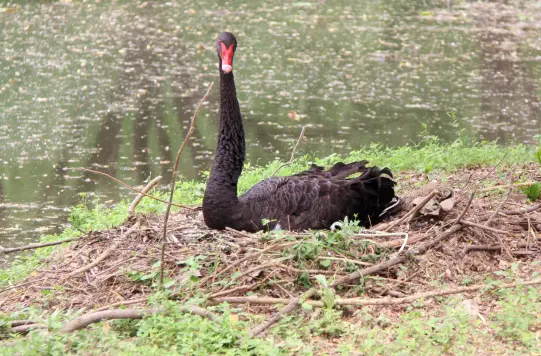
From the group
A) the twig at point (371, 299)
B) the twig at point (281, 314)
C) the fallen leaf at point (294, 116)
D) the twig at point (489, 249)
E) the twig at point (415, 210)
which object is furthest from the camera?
the fallen leaf at point (294, 116)

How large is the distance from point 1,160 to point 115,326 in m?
5.57

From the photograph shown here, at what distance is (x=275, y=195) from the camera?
5.12 m

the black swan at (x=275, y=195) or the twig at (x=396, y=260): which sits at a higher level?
the black swan at (x=275, y=195)

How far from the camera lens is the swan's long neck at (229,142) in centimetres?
526

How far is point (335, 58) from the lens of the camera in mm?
13914

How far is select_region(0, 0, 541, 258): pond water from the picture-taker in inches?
359

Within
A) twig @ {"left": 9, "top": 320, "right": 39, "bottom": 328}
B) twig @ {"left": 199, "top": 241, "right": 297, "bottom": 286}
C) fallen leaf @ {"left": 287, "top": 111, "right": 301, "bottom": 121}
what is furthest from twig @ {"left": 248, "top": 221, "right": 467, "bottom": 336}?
fallen leaf @ {"left": 287, "top": 111, "right": 301, "bottom": 121}

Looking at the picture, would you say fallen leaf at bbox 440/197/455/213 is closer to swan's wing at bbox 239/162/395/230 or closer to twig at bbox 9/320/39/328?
swan's wing at bbox 239/162/395/230

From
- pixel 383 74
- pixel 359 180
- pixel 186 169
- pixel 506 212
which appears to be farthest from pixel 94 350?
pixel 383 74

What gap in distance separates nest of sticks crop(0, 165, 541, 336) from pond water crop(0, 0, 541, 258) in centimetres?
246

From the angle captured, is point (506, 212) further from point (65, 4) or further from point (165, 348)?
point (65, 4)

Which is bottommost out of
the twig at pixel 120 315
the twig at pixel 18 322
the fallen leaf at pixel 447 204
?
the twig at pixel 18 322

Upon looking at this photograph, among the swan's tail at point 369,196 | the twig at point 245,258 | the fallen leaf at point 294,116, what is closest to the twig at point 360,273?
the twig at point 245,258

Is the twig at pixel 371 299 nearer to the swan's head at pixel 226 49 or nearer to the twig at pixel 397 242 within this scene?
the twig at pixel 397 242
